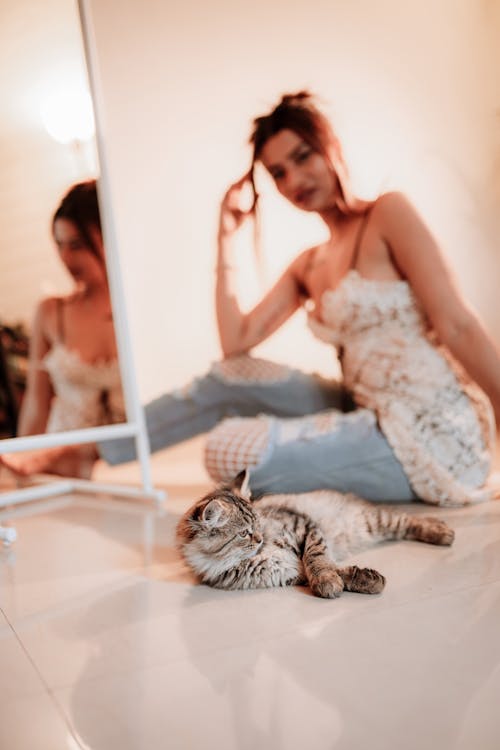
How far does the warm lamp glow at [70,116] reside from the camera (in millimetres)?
2127

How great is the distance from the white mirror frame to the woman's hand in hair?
22.0 inches

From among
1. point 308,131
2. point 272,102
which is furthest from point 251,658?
point 272,102

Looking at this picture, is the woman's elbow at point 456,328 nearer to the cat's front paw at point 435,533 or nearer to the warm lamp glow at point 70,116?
the cat's front paw at point 435,533

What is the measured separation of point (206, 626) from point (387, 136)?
87.7 inches

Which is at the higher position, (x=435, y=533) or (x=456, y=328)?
(x=456, y=328)

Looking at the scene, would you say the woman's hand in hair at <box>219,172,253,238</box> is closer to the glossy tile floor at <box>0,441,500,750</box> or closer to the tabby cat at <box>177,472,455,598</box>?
the tabby cat at <box>177,472,455,598</box>

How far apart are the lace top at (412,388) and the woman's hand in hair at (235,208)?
61 cm

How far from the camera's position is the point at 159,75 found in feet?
8.19

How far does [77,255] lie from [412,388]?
1.34 metres

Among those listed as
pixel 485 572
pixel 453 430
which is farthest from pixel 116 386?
pixel 485 572

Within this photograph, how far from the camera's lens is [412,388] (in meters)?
2.00

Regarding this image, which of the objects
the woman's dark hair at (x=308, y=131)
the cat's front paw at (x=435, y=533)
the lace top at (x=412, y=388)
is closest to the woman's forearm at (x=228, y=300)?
the woman's dark hair at (x=308, y=131)

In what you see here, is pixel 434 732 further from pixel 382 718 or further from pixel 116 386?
pixel 116 386

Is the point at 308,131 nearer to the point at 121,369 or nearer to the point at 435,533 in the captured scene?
the point at 121,369
